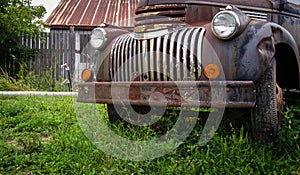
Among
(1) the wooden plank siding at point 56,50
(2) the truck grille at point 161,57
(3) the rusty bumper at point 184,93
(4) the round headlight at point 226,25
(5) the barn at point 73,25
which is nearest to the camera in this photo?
(3) the rusty bumper at point 184,93

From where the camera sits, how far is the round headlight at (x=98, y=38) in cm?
370

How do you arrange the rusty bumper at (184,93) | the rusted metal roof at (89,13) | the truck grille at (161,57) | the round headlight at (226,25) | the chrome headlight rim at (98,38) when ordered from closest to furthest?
1. the rusty bumper at (184,93)
2. the round headlight at (226,25)
3. the truck grille at (161,57)
4. the chrome headlight rim at (98,38)
5. the rusted metal roof at (89,13)

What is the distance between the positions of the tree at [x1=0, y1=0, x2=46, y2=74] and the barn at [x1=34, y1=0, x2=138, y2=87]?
1.86ft

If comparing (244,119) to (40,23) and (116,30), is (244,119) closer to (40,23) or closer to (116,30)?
(116,30)

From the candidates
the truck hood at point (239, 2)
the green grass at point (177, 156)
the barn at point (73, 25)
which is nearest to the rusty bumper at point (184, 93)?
the green grass at point (177, 156)

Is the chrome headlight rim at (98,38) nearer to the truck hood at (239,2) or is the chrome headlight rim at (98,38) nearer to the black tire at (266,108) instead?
the truck hood at (239,2)

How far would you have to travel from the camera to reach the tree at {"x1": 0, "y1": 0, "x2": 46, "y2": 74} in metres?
10.0

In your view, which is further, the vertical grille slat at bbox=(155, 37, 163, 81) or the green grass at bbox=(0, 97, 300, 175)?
the vertical grille slat at bbox=(155, 37, 163, 81)

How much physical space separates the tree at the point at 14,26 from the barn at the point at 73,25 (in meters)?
0.57

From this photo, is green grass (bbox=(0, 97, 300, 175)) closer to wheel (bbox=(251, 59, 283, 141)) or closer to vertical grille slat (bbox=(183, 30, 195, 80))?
wheel (bbox=(251, 59, 283, 141))

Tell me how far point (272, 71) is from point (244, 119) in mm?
661

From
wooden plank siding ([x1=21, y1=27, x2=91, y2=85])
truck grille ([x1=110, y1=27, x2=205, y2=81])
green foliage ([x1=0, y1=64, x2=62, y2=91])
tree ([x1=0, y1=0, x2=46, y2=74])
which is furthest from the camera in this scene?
wooden plank siding ([x1=21, y1=27, x2=91, y2=85])

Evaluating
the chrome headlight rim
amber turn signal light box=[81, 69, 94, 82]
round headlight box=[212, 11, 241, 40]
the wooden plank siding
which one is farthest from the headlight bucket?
the wooden plank siding

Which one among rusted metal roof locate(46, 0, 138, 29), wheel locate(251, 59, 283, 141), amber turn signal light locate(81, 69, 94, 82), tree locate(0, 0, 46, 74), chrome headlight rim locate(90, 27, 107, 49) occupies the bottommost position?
wheel locate(251, 59, 283, 141)
